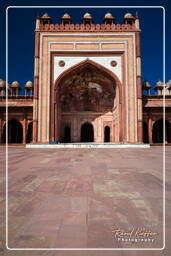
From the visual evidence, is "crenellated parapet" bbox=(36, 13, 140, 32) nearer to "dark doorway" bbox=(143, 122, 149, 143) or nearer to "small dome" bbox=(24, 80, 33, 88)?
"small dome" bbox=(24, 80, 33, 88)

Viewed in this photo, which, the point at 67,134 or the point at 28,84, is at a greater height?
the point at 28,84

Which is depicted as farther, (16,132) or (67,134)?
(67,134)

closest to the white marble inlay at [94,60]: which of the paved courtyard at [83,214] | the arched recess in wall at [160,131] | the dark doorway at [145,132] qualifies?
the dark doorway at [145,132]

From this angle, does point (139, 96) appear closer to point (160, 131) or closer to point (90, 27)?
point (160, 131)

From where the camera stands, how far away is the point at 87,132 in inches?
917

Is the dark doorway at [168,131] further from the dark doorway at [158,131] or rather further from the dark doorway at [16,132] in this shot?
the dark doorway at [16,132]

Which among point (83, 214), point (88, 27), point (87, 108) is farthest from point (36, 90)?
point (83, 214)

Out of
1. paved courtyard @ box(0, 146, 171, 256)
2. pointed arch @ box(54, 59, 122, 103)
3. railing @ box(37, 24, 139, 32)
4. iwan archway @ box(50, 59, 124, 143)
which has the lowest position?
paved courtyard @ box(0, 146, 171, 256)

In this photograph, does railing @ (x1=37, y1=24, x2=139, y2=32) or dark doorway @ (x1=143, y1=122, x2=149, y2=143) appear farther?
dark doorway @ (x1=143, y1=122, x2=149, y2=143)

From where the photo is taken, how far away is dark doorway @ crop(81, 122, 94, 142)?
75.9 ft

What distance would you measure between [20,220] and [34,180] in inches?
63.4

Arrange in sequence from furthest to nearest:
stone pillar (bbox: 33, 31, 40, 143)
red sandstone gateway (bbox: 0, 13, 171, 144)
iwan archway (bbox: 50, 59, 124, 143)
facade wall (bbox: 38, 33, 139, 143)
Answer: iwan archway (bbox: 50, 59, 124, 143), facade wall (bbox: 38, 33, 139, 143), red sandstone gateway (bbox: 0, 13, 171, 144), stone pillar (bbox: 33, 31, 40, 143)

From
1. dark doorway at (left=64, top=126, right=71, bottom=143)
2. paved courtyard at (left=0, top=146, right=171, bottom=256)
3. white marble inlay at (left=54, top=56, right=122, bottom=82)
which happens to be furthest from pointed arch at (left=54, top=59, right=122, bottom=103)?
paved courtyard at (left=0, top=146, right=171, bottom=256)

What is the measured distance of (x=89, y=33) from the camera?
677 inches
